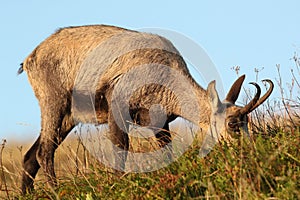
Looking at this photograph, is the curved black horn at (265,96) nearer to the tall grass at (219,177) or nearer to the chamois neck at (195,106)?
the chamois neck at (195,106)

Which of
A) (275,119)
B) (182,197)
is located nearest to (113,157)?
(275,119)

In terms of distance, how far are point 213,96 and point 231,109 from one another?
1.21ft

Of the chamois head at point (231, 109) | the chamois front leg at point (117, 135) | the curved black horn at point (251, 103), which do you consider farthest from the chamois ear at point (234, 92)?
the chamois front leg at point (117, 135)

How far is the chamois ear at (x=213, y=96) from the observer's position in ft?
28.7

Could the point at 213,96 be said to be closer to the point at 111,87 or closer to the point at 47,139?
the point at 111,87

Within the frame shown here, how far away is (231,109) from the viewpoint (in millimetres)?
8609

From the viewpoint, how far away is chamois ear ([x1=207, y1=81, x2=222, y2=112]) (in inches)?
344

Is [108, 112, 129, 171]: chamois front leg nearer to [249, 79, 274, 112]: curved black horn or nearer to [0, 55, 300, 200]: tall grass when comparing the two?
[249, 79, 274, 112]: curved black horn

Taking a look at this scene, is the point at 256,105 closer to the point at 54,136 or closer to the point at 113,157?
the point at 113,157

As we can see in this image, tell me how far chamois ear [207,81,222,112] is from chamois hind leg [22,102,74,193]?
230 cm

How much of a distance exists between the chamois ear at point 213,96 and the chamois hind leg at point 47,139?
2.30 meters

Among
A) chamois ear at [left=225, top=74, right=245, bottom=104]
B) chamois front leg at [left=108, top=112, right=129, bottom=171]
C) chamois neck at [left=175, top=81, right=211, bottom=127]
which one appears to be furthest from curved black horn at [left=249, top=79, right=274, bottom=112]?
chamois front leg at [left=108, top=112, right=129, bottom=171]

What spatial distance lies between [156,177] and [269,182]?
1098 millimetres

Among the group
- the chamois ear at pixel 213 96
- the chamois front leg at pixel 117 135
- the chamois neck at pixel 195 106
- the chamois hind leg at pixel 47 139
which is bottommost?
the chamois hind leg at pixel 47 139
